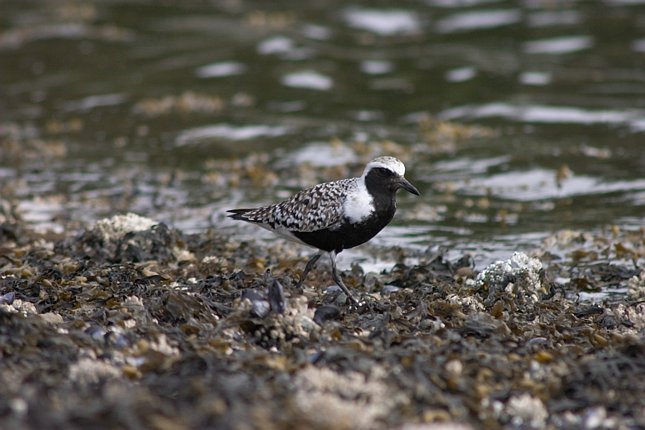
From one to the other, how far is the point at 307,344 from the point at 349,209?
188cm

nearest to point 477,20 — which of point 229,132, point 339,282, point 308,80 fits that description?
point 308,80

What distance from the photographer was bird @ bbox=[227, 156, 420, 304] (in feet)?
24.8

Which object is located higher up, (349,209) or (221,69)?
(349,209)

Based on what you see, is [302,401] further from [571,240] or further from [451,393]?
[571,240]

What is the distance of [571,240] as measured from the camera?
10.0 meters

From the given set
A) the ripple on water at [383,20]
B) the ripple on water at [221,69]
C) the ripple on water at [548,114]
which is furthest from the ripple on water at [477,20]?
the ripple on water at [548,114]

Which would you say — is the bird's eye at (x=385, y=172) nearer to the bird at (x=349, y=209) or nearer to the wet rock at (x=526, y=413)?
the bird at (x=349, y=209)

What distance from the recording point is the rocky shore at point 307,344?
456 cm

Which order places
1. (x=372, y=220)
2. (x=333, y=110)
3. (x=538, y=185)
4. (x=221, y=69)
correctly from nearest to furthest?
(x=372, y=220)
(x=538, y=185)
(x=333, y=110)
(x=221, y=69)

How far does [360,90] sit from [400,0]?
22.1ft

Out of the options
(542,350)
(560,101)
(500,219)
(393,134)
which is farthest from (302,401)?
(560,101)

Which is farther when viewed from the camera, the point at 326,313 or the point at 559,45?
the point at 559,45

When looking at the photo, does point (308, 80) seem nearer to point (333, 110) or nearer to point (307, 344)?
point (333, 110)

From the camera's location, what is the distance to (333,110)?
16922 millimetres
